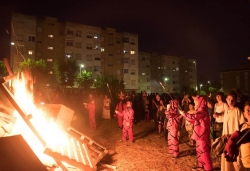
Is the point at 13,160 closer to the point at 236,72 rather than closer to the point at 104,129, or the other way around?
the point at 104,129

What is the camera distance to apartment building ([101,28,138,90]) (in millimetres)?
56969

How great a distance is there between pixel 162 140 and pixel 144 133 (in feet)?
5.88

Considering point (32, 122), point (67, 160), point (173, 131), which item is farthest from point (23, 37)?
point (67, 160)

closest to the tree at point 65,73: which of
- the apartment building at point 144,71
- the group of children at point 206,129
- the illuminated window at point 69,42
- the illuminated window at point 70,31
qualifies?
the illuminated window at point 69,42

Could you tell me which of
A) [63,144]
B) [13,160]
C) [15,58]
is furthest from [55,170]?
[15,58]

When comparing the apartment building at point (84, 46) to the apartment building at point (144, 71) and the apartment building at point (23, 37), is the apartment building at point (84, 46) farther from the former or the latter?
the apartment building at point (144, 71)

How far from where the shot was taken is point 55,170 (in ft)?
17.5

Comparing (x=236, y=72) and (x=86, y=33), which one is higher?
(x=86, y=33)

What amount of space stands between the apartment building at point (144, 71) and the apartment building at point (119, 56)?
7024 mm

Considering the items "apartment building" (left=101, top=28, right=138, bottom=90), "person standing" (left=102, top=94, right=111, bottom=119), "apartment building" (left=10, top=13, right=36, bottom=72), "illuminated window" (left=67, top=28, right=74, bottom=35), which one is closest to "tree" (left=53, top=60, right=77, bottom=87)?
"apartment building" (left=10, top=13, right=36, bottom=72)

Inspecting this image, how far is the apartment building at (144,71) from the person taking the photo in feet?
220

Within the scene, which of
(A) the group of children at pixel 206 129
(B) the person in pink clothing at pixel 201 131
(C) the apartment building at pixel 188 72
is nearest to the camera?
(A) the group of children at pixel 206 129

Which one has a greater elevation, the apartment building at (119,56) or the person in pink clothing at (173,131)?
the apartment building at (119,56)

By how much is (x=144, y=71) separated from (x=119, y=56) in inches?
490
